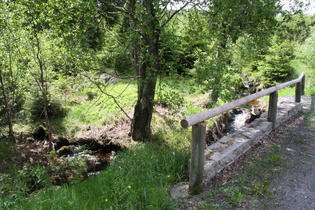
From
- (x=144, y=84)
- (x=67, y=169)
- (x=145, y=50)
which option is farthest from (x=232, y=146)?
(x=67, y=169)

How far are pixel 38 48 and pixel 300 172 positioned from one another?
6.40 m

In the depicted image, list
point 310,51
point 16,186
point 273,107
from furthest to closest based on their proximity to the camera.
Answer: point 310,51
point 273,107
point 16,186

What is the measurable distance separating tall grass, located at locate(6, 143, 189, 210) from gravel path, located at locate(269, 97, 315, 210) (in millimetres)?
1437

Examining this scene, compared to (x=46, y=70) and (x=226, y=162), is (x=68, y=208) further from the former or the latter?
(x=46, y=70)

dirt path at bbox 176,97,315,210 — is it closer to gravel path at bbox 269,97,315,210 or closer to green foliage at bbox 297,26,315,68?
gravel path at bbox 269,97,315,210

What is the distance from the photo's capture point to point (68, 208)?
291 cm

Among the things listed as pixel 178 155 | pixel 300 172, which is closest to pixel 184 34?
pixel 178 155

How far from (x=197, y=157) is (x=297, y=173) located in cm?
177

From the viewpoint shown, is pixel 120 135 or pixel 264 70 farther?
pixel 264 70

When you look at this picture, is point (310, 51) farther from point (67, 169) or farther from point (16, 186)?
point (16, 186)

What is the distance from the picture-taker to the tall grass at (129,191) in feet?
9.80

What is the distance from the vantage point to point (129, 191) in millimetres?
3223

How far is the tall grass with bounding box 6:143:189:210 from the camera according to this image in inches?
118

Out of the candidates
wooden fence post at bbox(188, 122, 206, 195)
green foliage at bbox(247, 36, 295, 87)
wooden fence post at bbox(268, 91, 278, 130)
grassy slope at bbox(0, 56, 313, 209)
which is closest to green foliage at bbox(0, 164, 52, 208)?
grassy slope at bbox(0, 56, 313, 209)
